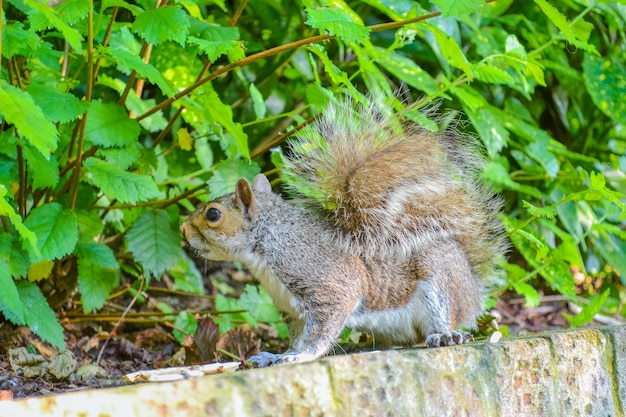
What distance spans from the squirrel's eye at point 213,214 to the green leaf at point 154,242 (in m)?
0.31

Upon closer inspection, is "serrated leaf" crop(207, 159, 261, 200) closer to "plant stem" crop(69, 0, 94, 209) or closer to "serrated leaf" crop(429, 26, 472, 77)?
"plant stem" crop(69, 0, 94, 209)

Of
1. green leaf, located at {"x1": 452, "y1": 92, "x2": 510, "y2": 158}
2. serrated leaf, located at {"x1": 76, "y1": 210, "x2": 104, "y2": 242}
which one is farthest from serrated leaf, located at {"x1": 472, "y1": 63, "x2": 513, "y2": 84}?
serrated leaf, located at {"x1": 76, "y1": 210, "x2": 104, "y2": 242}

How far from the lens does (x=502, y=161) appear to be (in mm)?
3631

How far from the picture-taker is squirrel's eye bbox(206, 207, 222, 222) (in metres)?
2.37

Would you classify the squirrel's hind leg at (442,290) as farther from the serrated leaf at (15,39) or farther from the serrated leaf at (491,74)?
the serrated leaf at (15,39)

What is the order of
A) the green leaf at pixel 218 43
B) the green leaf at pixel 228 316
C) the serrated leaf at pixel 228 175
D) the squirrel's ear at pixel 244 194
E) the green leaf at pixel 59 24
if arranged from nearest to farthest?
the green leaf at pixel 59 24
the green leaf at pixel 218 43
the squirrel's ear at pixel 244 194
the serrated leaf at pixel 228 175
the green leaf at pixel 228 316

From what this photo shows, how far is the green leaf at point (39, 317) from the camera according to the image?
2.38 metres

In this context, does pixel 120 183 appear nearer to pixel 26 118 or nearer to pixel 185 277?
pixel 26 118

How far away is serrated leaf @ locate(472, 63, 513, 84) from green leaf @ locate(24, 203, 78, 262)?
1.20 m

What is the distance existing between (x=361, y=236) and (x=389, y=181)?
0.55 ft

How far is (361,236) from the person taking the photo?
2318mm

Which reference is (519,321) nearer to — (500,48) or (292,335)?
(500,48)

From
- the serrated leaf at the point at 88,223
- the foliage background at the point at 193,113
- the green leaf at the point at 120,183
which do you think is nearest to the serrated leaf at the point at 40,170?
the foliage background at the point at 193,113

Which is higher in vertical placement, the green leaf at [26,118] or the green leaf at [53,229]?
the green leaf at [26,118]
